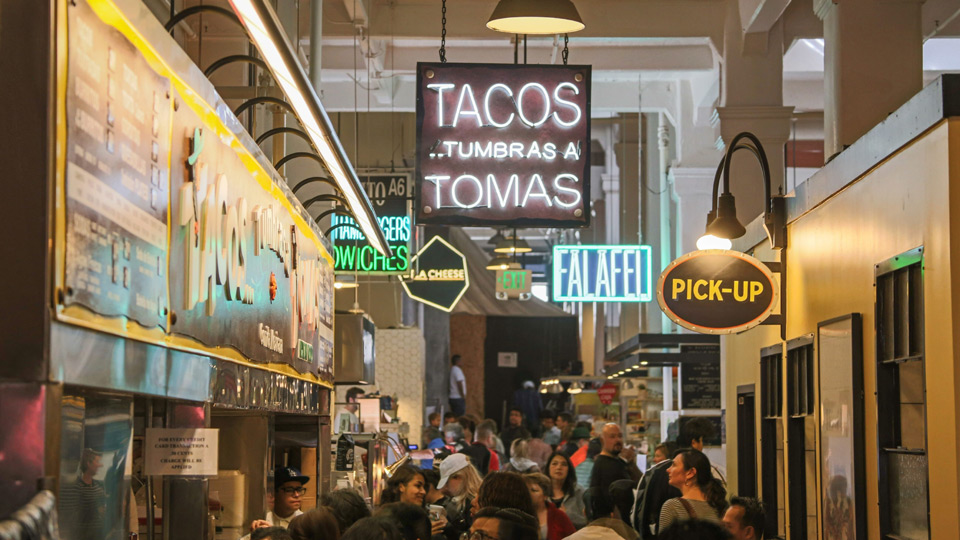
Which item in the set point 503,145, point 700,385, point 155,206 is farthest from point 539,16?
point 700,385

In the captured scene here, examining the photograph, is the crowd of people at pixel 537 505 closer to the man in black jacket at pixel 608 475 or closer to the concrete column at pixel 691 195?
the man in black jacket at pixel 608 475

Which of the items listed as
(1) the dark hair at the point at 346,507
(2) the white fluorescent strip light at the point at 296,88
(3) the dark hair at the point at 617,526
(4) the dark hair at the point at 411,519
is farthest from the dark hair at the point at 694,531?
(1) the dark hair at the point at 346,507

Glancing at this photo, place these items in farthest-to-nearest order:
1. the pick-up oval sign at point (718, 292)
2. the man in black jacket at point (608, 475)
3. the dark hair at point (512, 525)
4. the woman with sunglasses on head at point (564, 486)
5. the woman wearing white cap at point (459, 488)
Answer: the woman with sunglasses on head at point (564, 486) → the man in black jacket at point (608, 475) → the woman wearing white cap at point (459, 488) → the pick-up oval sign at point (718, 292) → the dark hair at point (512, 525)

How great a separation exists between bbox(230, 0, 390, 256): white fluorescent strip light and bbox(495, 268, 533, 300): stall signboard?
15164 millimetres

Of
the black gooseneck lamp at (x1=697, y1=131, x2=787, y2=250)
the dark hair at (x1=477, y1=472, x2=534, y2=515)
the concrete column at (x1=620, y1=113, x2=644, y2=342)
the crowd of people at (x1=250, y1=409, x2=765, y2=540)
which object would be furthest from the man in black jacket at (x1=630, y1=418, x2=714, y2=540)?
the concrete column at (x1=620, y1=113, x2=644, y2=342)

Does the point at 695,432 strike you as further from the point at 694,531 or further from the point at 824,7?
the point at 694,531

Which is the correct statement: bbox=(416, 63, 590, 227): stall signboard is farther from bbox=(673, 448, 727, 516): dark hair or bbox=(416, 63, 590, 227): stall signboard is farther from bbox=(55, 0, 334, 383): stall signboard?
bbox=(55, 0, 334, 383): stall signboard

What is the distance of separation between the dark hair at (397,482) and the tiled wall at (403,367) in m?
12.0

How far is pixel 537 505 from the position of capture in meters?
7.89

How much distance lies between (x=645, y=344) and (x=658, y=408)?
17.1 ft

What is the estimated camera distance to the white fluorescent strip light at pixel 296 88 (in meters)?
3.47

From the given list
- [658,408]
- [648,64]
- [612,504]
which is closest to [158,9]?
[612,504]

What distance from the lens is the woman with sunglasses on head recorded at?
33.4 ft

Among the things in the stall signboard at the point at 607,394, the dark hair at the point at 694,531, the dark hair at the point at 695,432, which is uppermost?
the stall signboard at the point at 607,394
